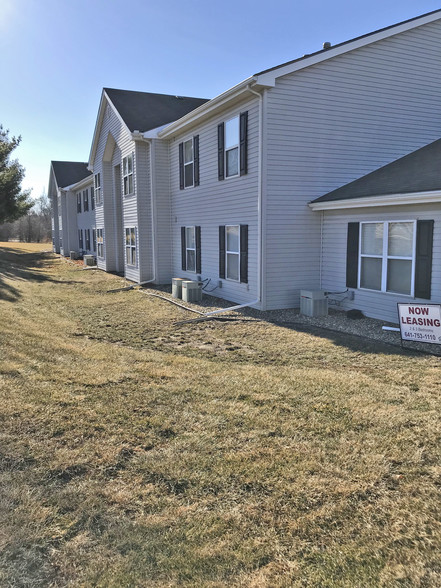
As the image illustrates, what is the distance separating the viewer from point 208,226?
1359 centimetres

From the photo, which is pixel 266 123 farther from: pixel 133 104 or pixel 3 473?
pixel 133 104

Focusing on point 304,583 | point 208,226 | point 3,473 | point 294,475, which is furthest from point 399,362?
point 208,226

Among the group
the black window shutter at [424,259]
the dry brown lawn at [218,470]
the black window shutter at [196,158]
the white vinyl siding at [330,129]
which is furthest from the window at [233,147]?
the dry brown lawn at [218,470]

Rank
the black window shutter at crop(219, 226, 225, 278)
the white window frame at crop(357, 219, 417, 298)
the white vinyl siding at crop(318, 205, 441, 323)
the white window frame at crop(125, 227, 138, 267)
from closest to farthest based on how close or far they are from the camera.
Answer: the white vinyl siding at crop(318, 205, 441, 323) → the white window frame at crop(357, 219, 417, 298) → the black window shutter at crop(219, 226, 225, 278) → the white window frame at crop(125, 227, 138, 267)

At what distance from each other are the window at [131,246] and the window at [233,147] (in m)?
6.79

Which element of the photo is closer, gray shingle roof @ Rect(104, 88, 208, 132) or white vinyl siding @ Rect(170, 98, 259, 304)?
white vinyl siding @ Rect(170, 98, 259, 304)

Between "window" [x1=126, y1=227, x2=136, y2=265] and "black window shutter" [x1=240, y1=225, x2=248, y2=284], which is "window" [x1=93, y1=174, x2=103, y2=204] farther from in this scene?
"black window shutter" [x1=240, y1=225, x2=248, y2=284]

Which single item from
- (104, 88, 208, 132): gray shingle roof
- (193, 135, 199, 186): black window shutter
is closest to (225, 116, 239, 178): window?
(193, 135, 199, 186): black window shutter

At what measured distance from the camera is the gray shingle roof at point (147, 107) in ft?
57.3

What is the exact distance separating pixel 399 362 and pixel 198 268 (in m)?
8.82

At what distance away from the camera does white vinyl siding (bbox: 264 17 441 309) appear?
10.5m

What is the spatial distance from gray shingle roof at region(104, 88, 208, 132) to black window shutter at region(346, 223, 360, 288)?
1012 centimetres

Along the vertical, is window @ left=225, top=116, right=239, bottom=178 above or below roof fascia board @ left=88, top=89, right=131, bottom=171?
below

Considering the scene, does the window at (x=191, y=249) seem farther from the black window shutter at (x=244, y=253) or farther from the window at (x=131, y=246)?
the window at (x=131, y=246)
